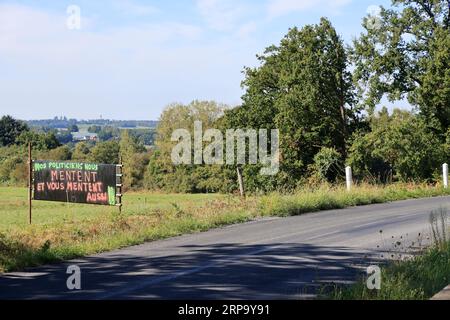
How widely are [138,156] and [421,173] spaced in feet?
202

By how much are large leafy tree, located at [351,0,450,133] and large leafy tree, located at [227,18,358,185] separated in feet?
10.7

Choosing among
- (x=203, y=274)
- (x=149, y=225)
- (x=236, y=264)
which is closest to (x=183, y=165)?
(x=149, y=225)

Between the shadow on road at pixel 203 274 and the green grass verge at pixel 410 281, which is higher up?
the green grass verge at pixel 410 281

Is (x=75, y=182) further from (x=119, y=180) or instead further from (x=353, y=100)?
(x=353, y=100)

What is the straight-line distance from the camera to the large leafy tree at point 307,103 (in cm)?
4634

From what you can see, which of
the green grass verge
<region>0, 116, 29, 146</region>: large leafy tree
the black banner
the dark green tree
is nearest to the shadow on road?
the green grass verge

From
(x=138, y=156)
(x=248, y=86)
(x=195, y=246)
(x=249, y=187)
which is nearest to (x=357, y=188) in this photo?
(x=195, y=246)

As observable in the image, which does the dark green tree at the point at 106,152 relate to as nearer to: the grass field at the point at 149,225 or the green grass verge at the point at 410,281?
the grass field at the point at 149,225

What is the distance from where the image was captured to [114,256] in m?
11.3

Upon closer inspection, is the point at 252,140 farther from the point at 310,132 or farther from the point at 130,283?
the point at 130,283

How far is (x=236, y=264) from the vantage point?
10070 mm

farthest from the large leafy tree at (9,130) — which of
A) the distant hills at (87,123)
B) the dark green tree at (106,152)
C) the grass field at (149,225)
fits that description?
the grass field at (149,225)

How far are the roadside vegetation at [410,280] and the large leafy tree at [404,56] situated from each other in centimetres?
3567

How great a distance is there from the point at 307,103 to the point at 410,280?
3913cm
